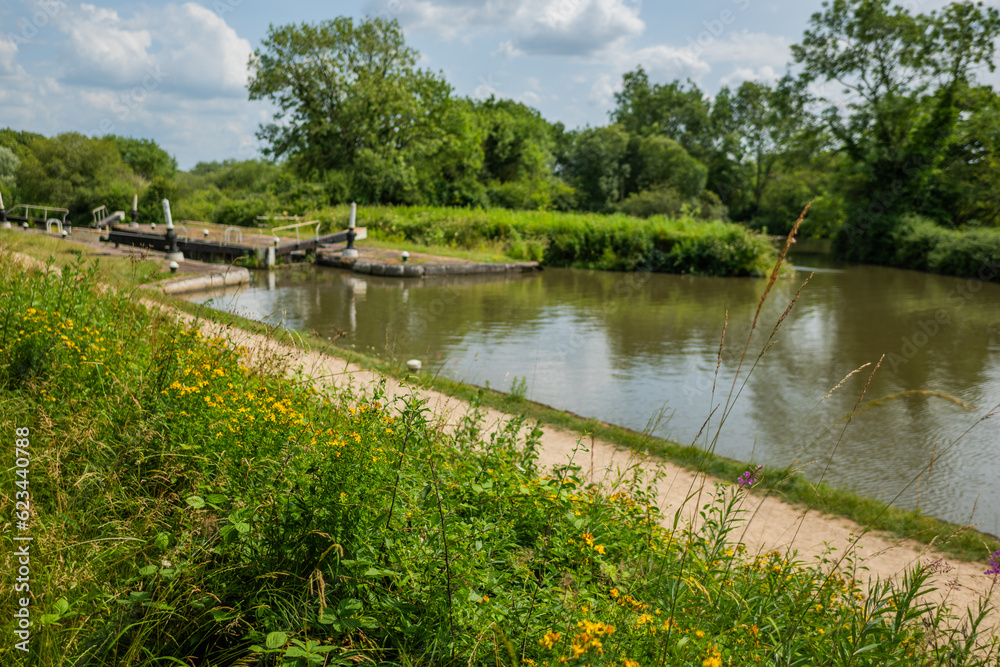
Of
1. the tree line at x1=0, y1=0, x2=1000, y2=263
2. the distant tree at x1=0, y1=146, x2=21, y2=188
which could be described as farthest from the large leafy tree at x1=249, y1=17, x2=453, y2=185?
the distant tree at x1=0, y1=146, x2=21, y2=188

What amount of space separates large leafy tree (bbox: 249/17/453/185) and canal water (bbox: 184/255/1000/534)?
614 inches

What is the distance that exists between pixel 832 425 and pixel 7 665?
24.0 feet

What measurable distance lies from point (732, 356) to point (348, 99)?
26.2m

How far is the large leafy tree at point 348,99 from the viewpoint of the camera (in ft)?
99.0

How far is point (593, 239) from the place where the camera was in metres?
22.9

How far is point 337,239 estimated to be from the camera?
20.8m

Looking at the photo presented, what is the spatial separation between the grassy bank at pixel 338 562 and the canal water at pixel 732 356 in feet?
2.29

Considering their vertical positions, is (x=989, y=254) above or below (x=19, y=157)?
below

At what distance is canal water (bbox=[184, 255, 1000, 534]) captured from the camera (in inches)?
234

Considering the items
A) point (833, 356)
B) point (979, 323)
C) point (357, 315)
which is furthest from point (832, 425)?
point (979, 323)

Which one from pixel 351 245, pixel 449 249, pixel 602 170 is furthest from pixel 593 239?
pixel 602 170

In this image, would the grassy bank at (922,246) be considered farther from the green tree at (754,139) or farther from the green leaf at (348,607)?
the green leaf at (348,607)

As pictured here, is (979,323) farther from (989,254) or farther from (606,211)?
(606,211)

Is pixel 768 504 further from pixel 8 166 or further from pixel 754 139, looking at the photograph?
pixel 754 139
